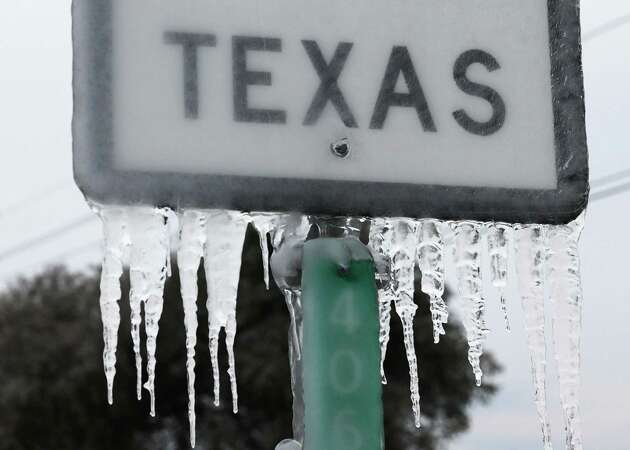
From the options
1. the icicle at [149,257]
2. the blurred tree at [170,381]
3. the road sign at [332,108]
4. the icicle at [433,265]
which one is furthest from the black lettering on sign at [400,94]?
the blurred tree at [170,381]

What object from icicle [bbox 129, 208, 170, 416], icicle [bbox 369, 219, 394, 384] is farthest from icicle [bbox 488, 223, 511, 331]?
icicle [bbox 129, 208, 170, 416]

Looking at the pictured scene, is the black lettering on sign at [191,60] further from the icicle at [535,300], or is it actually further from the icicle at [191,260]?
the icicle at [535,300]

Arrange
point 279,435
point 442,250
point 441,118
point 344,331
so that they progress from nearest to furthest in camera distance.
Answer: point 344,331, point 441,118, point 442,250, point 279,435

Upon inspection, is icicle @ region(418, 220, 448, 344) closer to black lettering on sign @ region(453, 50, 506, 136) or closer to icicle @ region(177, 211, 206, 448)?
black lettering on sign @ region(453, 50, 506, 136)

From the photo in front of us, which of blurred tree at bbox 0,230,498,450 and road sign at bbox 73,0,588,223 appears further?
blurred tree at bbox 0,230,498,450

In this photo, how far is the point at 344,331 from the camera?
0.92 m

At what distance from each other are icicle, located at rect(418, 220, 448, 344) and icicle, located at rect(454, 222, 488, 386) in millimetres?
19

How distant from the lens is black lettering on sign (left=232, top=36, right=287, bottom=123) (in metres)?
0.98

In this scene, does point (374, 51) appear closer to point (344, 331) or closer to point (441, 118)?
point (441, 118)

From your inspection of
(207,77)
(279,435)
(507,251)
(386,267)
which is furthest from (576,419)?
(279,435)

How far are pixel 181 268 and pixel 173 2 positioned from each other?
1.07 feet

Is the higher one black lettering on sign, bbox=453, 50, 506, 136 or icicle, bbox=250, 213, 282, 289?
black lettering on sign, bbox=453, 50, 506, 136

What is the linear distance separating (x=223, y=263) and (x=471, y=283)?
0.28 m

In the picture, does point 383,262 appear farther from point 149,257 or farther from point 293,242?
point 149,257
